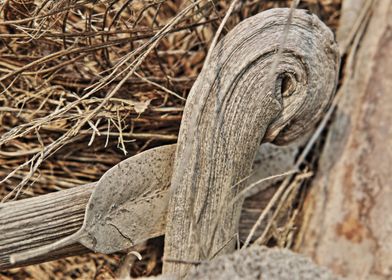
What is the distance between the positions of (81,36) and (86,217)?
0.20m

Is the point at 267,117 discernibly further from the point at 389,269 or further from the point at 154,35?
the point at 389,269

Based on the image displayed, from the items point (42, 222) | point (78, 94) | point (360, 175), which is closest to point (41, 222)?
point (42, 222)

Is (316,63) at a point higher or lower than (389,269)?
higher

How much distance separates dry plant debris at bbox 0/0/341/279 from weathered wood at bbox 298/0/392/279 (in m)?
0.25

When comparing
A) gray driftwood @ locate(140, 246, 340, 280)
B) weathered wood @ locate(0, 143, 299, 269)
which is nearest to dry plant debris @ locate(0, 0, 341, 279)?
weathered wood @ locate(0, 143, 299, 269)

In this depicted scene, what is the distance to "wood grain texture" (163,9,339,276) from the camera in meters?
0.66

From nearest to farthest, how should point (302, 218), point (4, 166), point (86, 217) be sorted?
point (86, 217) → point (4, 166) → point (302, 218)

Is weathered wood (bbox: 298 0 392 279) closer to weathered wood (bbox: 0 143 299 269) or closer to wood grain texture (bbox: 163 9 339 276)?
wood grain texture (bbox: 163 9 339 276)

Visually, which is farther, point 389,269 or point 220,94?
point 389,269

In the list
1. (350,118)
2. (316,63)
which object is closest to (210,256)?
(316,63)

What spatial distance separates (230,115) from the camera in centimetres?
67

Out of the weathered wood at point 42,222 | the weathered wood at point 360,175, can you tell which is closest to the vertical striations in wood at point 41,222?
the weathered wood at point 42,222

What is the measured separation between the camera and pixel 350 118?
2.97 feet

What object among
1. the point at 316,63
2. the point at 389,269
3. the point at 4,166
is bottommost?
the point at 389,269
